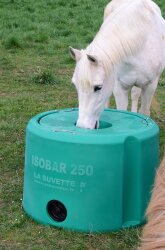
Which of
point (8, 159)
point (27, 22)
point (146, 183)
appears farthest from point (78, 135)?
point (27, 22)

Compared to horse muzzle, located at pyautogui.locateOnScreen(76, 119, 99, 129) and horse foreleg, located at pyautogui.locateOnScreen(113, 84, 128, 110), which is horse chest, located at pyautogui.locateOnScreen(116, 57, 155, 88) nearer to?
horse foreleg, located at pyautogui.locateOnScreen(113, 84, 128, 110)

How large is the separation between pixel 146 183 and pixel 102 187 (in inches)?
11.9

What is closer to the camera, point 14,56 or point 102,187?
point 102,187

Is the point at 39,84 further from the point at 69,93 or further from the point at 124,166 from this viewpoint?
the point at 124,166

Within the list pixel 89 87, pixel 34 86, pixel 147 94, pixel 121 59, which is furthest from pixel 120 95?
pixel 34 86

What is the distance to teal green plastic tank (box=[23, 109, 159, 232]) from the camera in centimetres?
308

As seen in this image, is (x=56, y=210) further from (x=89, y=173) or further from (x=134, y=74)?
(x=134, y=74)

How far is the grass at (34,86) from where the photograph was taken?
10.6 ft

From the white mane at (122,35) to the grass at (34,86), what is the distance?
94cm

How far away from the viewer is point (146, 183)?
3.28 metres

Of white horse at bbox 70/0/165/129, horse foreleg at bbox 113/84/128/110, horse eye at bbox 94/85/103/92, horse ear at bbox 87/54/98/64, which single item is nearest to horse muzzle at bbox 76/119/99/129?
white horse at bbox 70/0/165/129

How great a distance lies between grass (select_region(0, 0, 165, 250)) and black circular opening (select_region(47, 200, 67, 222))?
7 cm

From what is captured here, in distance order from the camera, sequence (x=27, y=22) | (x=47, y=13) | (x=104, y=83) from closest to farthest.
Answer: (x=104, y=83) < (x=27, y=22) < (x=47, y=13)

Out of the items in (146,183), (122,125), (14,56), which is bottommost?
(14,56)
